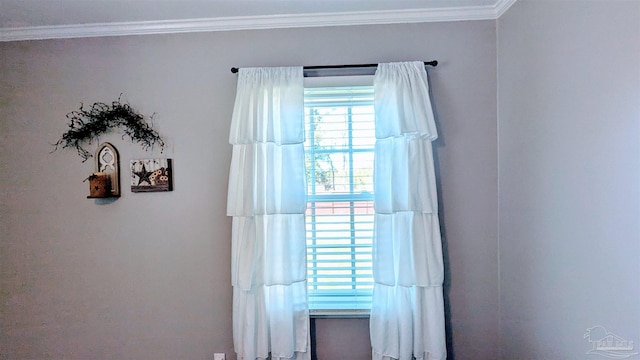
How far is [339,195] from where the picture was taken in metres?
2.05

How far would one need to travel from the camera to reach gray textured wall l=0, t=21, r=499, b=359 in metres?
1.99

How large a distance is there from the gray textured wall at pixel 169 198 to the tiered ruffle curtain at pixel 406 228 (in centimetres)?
19

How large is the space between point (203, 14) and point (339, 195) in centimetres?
136

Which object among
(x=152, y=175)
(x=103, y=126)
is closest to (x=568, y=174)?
(x=152, y=175)

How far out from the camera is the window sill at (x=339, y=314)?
201cm

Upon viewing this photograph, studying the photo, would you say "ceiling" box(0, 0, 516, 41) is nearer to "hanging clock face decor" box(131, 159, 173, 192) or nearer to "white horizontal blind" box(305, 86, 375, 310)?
"white horizontal blind" box(305, 86, 375, 310)

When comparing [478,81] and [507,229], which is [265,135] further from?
[507,229]

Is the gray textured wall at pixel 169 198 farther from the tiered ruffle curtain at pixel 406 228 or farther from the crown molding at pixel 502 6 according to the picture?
the tiered ruffle curtain at pixel 406 228

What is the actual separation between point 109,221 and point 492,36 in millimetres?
2645

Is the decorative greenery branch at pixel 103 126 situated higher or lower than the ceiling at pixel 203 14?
lower

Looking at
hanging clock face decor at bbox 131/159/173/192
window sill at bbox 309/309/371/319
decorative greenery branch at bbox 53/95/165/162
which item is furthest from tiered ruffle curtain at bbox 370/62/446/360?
decorative greenery branch at bbox 53/95/165/162

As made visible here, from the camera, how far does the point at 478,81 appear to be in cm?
197

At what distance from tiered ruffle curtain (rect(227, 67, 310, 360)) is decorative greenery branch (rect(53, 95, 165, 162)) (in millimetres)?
616

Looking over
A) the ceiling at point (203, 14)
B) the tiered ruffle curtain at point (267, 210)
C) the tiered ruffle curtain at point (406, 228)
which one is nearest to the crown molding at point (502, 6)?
the ceiling at point (203, 14)
